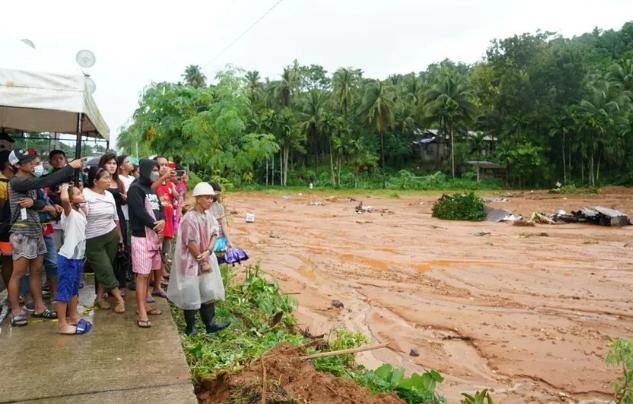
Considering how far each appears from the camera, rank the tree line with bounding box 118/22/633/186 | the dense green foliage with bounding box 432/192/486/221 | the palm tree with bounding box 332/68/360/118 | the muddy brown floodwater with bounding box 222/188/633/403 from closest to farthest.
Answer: the muddy brown floodwater with bounding box 222/188/633/403, the dense green foliage with bounding box 432/192/486/221, the tree line with bounding box 118/22/633/186, the palm tree with bounding box 332/68/360/118

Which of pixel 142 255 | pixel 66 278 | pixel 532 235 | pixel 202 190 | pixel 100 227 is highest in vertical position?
pixel 202 190

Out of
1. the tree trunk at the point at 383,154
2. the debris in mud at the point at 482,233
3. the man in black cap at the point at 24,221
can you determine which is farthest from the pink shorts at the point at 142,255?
the tree trunk at the point at 383,154

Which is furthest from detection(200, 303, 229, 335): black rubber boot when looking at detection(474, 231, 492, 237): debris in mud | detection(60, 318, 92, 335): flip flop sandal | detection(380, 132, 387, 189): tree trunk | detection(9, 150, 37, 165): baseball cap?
detection(380, 132, 387, 189): tree trunk

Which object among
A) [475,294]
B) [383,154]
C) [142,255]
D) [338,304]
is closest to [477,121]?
[383,154]

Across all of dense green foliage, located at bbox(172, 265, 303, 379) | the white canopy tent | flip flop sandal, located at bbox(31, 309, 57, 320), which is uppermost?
the white canopy tent

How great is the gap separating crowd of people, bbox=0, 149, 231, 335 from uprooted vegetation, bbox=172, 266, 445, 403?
A: 1.33 ft

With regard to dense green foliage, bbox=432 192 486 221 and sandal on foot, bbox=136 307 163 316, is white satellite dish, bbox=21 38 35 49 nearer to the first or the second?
sandal on foot, bbox=136 307 163 316

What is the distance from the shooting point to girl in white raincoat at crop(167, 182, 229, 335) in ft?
14.6

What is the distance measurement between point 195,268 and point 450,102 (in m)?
40.7

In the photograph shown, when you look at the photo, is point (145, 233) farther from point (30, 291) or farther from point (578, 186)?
point (578, 186)

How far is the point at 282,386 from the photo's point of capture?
337 centimetres

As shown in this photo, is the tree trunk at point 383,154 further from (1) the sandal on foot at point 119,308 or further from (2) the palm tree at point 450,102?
(1) the sandal on foot at point 119,308

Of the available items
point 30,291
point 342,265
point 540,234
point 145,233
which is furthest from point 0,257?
point 540,234

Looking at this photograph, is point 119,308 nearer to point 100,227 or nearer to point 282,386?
point 100,227
